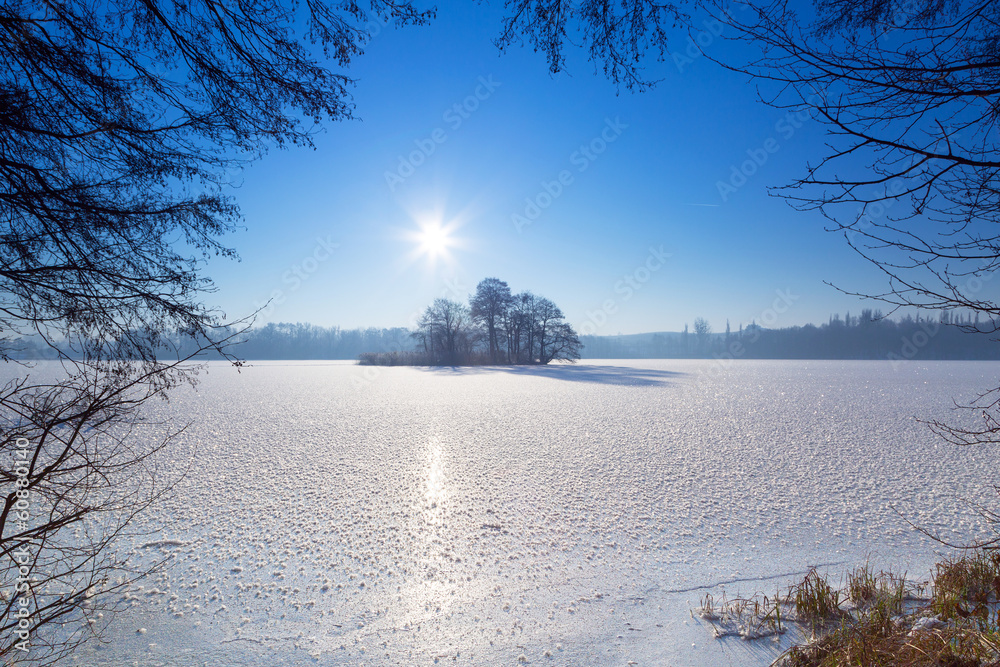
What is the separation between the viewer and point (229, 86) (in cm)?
210

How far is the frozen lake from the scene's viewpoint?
204 cm

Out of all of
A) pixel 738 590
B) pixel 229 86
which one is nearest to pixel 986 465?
pixel 738 590

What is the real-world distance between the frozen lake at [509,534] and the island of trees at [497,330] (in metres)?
25.1

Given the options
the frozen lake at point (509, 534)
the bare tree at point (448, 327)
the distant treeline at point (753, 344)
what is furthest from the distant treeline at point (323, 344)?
the frozen lake at point (509, 534)

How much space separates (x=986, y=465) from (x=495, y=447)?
237 inches

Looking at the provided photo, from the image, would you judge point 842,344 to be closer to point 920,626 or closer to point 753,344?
point 753,344

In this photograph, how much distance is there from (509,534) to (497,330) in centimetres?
3044

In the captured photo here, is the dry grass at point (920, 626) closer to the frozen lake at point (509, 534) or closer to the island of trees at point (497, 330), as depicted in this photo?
the frozen lake at point (509, 534)

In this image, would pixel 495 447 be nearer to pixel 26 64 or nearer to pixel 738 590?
pixel 738 590

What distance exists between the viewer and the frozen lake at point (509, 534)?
2039 mm

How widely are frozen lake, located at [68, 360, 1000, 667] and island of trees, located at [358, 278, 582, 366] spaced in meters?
25.1

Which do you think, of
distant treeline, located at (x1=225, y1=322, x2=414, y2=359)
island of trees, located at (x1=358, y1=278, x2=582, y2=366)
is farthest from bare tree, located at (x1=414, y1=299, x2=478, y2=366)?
distant treeline, located at (x1=225, y1=322, x2=414, y2=359)

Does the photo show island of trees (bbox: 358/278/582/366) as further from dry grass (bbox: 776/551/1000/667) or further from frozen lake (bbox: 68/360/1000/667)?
dry grass (bbox: 776/551/1000/667)

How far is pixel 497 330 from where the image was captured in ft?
110
